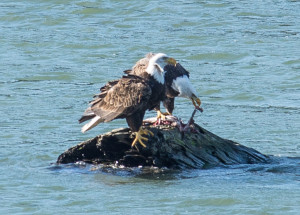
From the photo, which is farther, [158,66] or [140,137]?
[158,66]

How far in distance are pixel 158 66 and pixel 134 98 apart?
49 cm

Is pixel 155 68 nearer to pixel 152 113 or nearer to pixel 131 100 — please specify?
pixel 131 100

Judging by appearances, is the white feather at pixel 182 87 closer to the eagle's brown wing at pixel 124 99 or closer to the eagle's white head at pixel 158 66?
the eagle's white head at pixel 158 66

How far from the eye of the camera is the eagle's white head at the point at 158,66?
10125 mm

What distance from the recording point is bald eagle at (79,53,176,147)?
993cm

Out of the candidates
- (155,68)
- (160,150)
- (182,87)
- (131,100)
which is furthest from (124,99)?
(182,87)

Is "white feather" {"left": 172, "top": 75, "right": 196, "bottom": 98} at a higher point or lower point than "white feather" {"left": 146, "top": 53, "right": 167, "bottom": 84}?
lower

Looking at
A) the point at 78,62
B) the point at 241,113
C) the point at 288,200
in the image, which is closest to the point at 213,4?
the point at 78,62

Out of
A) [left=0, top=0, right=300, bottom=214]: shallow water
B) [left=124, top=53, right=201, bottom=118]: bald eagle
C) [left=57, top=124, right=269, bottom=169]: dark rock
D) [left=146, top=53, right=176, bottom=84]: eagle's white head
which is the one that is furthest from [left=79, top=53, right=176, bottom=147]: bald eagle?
[left=124, top=53, right=201, bottom=118]: bald eagle

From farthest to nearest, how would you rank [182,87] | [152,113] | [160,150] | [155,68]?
[152,113]
[182,87]
[155,68]
[160,150]

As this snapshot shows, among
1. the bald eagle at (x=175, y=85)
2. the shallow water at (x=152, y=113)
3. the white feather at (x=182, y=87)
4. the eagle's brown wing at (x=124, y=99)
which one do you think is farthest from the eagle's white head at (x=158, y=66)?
the shallow water at (x=152, y=113)

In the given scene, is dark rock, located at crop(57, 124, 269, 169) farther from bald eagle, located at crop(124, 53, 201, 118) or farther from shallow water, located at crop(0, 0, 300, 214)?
bald eagle, located at crop(124, 53, 201, 118)

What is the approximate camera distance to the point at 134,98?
996 cm

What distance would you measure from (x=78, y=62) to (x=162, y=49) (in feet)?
5.35
